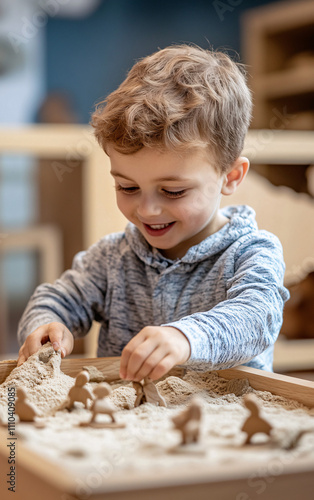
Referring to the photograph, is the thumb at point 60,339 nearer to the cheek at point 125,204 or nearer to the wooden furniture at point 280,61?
the cheek at point 125,204

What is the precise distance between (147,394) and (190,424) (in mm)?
237

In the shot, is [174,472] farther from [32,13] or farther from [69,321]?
[32,13]

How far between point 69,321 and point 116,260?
13 cm

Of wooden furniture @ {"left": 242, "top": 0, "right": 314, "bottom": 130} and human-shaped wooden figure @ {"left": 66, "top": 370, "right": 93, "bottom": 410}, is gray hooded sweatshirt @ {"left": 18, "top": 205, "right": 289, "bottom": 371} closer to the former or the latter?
human-shaped wooden figure @ {"left": 66, "top": 370, "right": 93, "bottom": 410}

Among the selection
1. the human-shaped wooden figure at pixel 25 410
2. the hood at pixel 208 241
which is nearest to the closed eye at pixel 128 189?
the hood at pixel 208 241

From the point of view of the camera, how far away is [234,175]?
1061 mm

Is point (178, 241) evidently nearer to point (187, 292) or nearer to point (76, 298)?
point (187, 292)

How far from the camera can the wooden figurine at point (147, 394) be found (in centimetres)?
73

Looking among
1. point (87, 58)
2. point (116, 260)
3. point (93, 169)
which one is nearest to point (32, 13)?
point (87, 58)

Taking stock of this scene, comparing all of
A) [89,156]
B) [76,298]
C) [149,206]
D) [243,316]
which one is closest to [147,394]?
[243,316]

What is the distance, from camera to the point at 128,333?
1.12m

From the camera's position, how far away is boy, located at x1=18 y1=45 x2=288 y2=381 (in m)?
A: 0.87

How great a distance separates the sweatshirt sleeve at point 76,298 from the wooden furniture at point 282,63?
180cm

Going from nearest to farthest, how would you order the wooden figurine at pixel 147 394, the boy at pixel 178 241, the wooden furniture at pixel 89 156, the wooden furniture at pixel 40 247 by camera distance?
the wooden figurine at pixel 147 394
the boy at pixel 178 241
the wooden furniture at pixel 89 156
the wooden furniture at pixel 40 247
